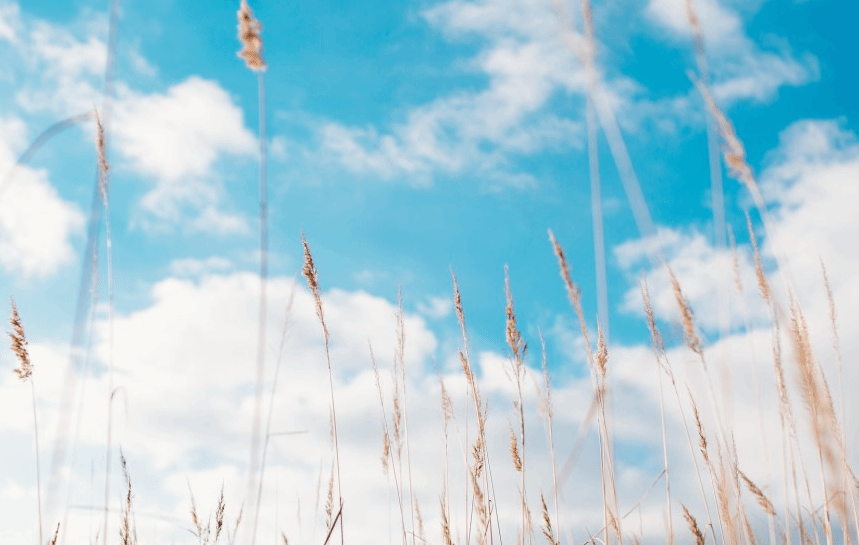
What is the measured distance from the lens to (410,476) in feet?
10.5

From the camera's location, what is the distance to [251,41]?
1.71 metres

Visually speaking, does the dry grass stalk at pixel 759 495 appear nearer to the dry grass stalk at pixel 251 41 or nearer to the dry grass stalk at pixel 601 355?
the dry grass stalk at pixel 601 355

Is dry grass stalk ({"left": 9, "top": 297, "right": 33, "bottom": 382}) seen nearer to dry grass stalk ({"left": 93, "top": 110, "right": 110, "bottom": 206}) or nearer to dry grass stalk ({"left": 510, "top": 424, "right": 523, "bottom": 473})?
dry grass stalk ({"left": 93, "top": 110, "right": 110, "bottom": 206})

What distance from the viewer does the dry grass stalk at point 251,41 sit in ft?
5.61

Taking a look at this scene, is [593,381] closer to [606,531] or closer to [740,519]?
[606,531]

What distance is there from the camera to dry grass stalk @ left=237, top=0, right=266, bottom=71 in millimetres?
1709

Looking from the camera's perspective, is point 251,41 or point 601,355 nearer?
point 251,41

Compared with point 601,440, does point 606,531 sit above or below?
below

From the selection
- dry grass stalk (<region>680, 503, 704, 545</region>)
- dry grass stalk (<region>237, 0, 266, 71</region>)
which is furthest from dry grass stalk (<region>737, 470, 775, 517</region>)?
dry grass stalk (<region>237, 0, 266, 71</region>)

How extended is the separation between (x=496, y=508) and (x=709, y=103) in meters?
1.80

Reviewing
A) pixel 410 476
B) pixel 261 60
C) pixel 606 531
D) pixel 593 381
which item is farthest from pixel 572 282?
pixel 410 476

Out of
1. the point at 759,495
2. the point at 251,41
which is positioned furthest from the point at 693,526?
the point at 251,41

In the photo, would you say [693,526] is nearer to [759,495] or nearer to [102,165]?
[759,495]

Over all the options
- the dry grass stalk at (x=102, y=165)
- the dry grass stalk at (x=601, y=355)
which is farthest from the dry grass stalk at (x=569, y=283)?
the dry grass stalk at (x=102, y=165)
